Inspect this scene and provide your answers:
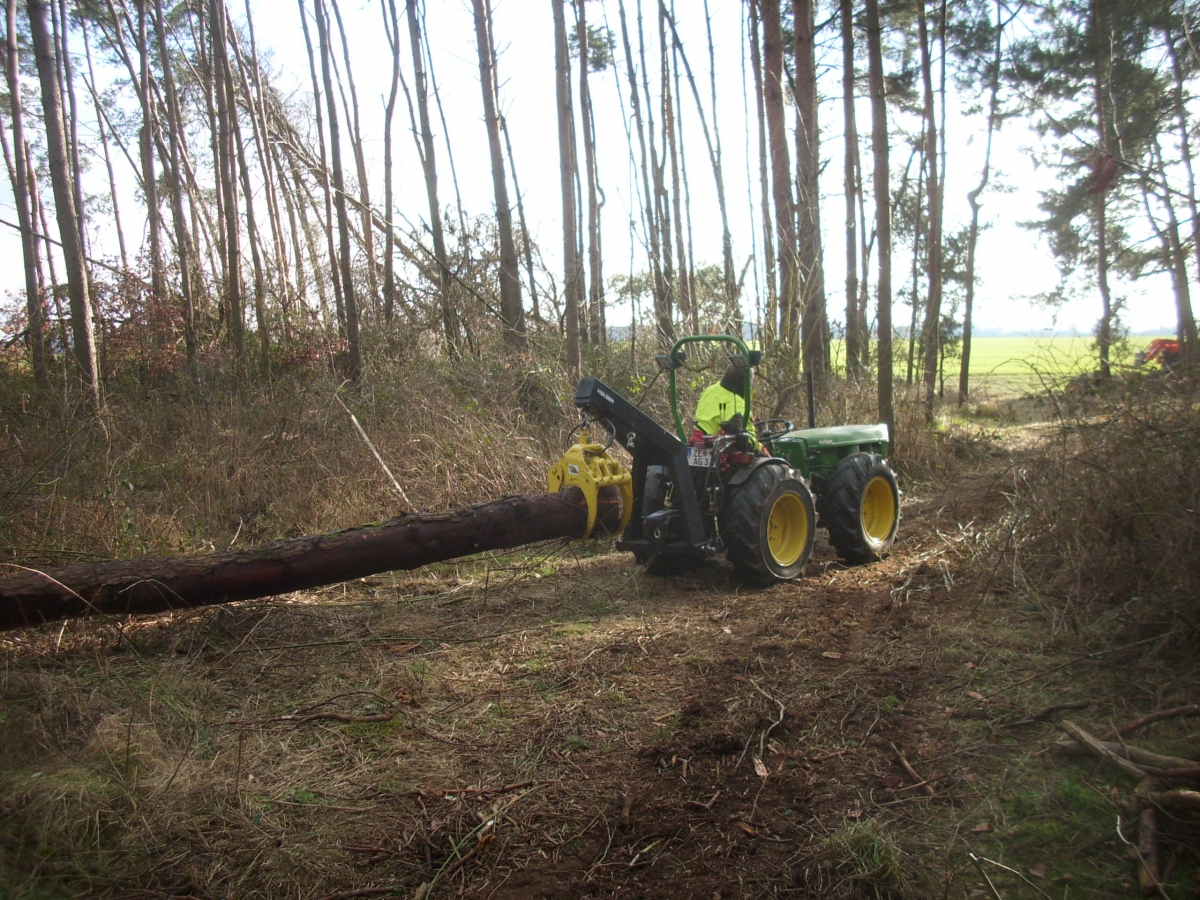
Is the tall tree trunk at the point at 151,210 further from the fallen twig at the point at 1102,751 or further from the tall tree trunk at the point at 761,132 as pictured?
the fallen twig at the point at 1102,751

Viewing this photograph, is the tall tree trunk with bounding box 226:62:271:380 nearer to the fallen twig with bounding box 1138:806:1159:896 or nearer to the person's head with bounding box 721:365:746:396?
the person's head with bounding box 721:365:746:396

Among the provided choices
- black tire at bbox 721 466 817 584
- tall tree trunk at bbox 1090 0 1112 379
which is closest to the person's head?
black tire at bbox 721 466 817 584

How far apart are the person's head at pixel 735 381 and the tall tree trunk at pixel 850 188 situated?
679 centimetres

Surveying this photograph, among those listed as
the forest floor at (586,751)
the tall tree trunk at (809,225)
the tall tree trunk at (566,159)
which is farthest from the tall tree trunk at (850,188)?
the forest floor at (586,751)

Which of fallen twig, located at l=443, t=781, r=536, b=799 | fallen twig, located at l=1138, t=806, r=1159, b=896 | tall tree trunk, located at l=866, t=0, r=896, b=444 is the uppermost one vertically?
tall tree trunk, located at l=866, t=0, r=896, b=444

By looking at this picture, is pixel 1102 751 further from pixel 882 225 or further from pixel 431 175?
pixel 431 175

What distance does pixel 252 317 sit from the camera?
43.7 ft

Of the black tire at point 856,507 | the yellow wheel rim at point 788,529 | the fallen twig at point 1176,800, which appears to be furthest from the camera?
the black tire at point 856,507

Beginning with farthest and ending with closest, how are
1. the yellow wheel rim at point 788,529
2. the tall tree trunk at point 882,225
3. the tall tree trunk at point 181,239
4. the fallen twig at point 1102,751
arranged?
the tall tree trunk at point 181,239, the tall tree trunk at point 882,225, the yellow wheel rim at point 788,529, the fallen twig at point 1102,751

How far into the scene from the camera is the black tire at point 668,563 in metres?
6.23

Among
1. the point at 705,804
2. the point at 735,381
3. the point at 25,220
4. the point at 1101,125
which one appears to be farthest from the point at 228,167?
the point at 1101,125

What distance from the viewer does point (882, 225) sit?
10680mm

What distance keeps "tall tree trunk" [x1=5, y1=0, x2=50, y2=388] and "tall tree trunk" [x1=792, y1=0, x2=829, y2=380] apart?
9.79m

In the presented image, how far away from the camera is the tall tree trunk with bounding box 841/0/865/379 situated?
39.6 feet
